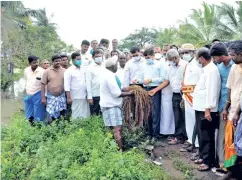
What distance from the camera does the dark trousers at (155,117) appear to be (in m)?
6.33

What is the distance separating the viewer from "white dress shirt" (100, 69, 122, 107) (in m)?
5.22

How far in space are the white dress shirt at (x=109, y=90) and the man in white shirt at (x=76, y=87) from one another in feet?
3.49

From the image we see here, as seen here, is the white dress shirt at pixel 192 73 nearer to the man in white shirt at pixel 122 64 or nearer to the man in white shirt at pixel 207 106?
the man in white shirt at pixel 207 106

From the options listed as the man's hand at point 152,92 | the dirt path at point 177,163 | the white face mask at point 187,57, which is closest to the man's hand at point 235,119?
the dirt path at point 177,163

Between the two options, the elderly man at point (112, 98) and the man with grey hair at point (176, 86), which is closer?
the elderly man at point (112, 98)

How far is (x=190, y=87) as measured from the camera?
556 cm

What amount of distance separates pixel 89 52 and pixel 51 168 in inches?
176

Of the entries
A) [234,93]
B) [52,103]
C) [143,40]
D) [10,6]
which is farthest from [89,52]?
[143,40]

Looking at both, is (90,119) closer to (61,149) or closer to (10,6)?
(61,149)

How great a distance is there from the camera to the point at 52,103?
21.0 feet

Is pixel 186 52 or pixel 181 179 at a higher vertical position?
pixel 186 52

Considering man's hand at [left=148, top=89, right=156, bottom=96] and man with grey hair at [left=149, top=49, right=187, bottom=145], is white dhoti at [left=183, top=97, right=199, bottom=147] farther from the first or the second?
man's hand at [left=148, top=89, right=156, bottom=96]

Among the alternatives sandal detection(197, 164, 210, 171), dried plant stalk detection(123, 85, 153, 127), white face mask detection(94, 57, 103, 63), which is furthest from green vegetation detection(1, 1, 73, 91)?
sandal detection(197, 164, 210, 171)

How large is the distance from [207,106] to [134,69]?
224cm
